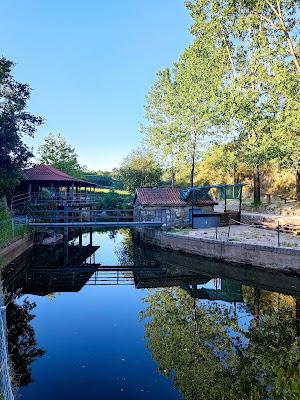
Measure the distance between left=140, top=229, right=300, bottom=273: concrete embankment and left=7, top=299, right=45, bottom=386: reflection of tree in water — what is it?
34.6 feet

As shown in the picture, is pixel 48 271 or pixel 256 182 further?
pixel 256 182

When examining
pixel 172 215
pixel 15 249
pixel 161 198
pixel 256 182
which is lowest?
pixel 15 249

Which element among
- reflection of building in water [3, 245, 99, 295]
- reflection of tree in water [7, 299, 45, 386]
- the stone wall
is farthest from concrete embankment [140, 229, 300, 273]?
reflection of tree in water [7, 299, 45, 386]

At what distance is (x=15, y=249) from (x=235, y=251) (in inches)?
508

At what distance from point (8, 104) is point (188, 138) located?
17884 mm

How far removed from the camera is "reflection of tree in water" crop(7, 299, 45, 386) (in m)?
7.99

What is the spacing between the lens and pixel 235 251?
1791 cm

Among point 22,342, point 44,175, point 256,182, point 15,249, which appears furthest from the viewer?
point 44,175

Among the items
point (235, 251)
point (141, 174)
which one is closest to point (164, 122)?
point (141, 174)

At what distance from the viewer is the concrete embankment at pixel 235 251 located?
15414 mm

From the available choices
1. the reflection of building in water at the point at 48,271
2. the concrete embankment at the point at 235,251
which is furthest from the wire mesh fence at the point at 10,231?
the concrete embankment at the point at 235,251

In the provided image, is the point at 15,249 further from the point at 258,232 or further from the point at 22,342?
the point at 258,232

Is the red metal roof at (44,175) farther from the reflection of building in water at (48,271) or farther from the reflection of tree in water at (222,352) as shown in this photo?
the reflection of tree in water at (222,352)

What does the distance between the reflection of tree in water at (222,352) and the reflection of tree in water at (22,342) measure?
327cm
